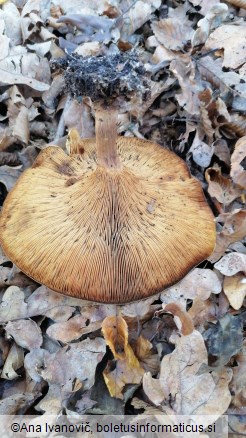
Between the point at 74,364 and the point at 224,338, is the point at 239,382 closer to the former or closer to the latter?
the point at 224,338

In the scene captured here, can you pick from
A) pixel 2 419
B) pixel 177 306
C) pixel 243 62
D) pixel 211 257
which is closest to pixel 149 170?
pixel 211 257

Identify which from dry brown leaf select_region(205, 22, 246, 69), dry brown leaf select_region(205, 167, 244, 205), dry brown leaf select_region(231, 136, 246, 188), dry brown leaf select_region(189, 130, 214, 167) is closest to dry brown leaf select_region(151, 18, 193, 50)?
dry brown leaf select_region(205, 22, 246, 69)

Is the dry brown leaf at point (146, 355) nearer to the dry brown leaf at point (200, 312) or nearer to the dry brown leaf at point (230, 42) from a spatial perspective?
the dry brown leaf at point (200, 312)

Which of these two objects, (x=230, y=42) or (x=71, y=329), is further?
(x=230, y=42)

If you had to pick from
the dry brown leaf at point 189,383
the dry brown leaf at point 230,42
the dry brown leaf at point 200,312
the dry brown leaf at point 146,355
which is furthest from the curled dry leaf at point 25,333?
the dry brown leaf at point 230,42

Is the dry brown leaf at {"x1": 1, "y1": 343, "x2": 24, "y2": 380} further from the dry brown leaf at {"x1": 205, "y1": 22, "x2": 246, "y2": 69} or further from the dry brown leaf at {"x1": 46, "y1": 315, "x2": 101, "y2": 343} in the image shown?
the dry brown leaf at {"x1": 205, "y1": 22, "x2": 246, "y2": 69}

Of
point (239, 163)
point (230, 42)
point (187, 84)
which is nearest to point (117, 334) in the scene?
point (239, 163)
